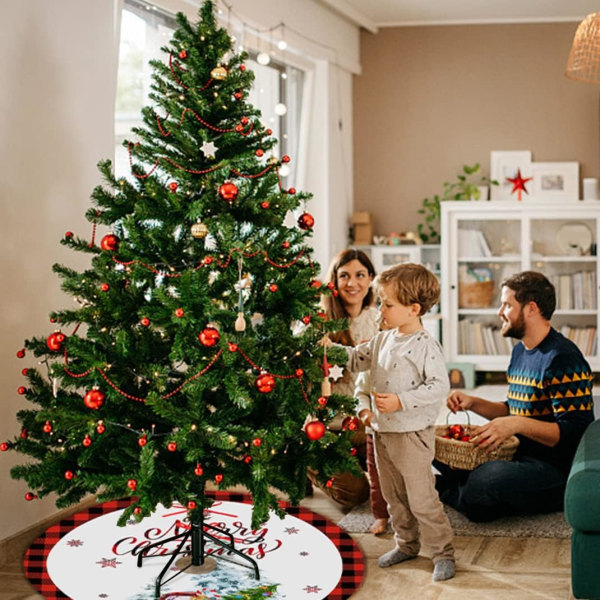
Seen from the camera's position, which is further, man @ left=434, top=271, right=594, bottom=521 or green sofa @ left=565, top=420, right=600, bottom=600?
man @ left=434, top=271, right=594, bottom=521

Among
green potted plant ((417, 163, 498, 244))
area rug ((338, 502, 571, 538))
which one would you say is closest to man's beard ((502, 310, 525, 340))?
area rug ((338, 502, 571, 538))

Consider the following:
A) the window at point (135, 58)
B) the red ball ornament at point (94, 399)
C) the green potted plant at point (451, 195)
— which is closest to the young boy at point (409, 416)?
the red ball ornament at point (94, 399)

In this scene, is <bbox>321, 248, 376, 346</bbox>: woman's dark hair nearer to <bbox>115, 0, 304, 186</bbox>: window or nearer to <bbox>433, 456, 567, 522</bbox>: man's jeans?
<bbox>115, 0, 304, 186</bbox>: window

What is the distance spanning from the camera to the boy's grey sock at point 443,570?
264cm

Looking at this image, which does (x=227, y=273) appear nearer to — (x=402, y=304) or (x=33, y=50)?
(x=402, y=304)

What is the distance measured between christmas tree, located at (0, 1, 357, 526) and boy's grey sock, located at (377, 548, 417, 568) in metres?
0.47

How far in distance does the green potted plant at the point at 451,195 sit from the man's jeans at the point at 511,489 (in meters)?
3.40

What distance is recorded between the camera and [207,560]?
2.72 m

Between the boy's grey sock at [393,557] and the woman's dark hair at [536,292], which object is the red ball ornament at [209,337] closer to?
the boy's grey sock at [393,557]

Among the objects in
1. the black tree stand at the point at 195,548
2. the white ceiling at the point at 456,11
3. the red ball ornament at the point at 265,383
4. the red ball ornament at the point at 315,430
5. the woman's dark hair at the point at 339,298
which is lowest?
the black tree stand at the point at 195,548

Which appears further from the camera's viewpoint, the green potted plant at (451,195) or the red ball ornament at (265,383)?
the green potted plant at (451,195)

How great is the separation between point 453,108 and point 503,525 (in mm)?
4131

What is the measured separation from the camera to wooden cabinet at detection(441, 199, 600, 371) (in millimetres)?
6109

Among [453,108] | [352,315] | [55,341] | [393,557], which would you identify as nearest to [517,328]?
[352,315]
